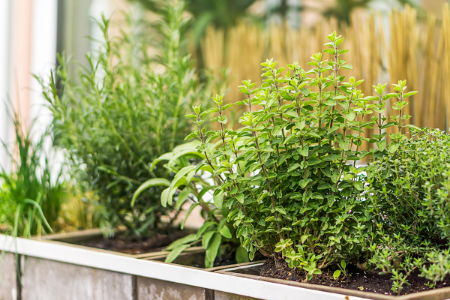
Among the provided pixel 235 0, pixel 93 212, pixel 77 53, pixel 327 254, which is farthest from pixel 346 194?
pixel 77 53

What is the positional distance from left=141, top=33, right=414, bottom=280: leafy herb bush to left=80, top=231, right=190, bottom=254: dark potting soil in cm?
52

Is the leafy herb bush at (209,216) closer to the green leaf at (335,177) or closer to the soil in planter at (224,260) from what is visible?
the soil in planter at (224,260)

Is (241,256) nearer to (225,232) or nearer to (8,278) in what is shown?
(225,232)

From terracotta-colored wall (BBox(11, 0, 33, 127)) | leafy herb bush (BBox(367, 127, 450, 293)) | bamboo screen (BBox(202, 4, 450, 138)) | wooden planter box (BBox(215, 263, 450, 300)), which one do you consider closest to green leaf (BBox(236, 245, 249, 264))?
wooden planter box (BBox(215, 263, 450, 300))

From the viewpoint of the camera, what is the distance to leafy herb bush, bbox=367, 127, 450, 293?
2.13 feet

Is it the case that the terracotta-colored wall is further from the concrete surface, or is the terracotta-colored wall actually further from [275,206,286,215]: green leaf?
[275,206,286,215]: green leaf

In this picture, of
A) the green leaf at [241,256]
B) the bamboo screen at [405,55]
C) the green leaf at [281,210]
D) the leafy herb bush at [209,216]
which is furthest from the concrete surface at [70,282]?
the bamboo screen at [405,55]

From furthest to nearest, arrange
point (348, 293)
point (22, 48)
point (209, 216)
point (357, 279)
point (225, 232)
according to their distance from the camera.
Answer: point (22, 48) → point (209, 216) → point (225, 232) → point (357, 279) → point (348, 293)

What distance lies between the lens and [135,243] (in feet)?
4.05

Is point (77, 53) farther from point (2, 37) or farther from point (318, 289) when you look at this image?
point (318, 289)

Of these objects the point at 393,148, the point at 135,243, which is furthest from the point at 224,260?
the point at 393,148

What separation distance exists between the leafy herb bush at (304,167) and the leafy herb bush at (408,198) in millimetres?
30

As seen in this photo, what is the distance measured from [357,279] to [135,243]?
72cm

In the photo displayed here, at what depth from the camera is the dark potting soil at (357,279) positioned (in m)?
0.69
